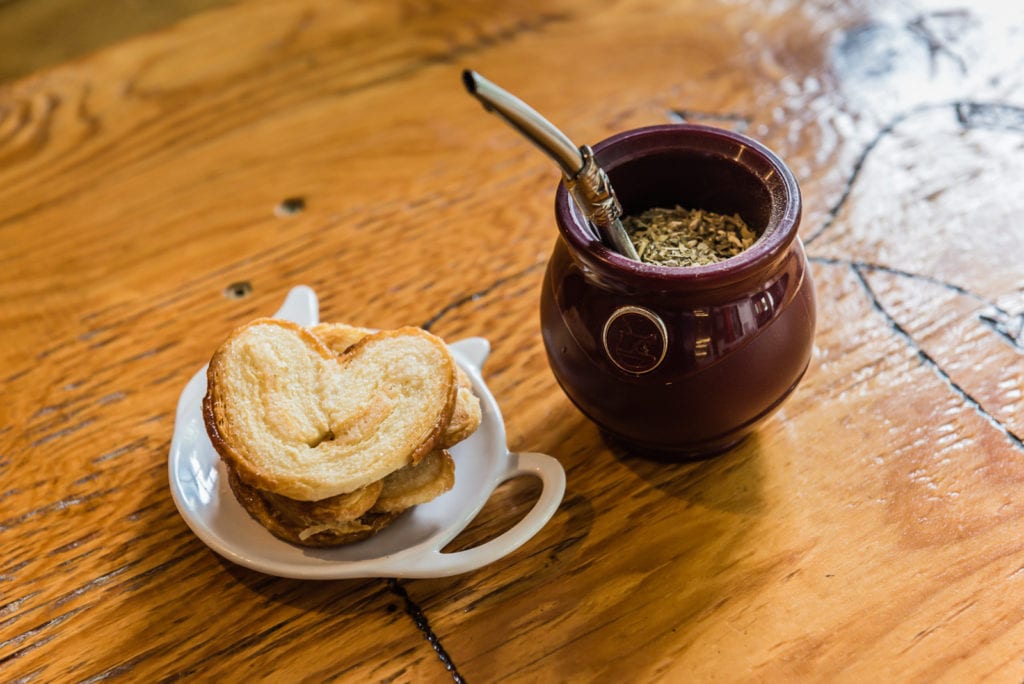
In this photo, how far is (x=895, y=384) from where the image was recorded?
806 millimetres

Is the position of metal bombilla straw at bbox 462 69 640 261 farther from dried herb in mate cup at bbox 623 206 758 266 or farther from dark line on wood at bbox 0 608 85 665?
dark line on wood at bbox 0 608 85 665

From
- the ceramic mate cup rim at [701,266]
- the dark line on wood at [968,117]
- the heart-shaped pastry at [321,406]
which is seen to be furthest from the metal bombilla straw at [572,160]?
the dark line on wood at [968,117]

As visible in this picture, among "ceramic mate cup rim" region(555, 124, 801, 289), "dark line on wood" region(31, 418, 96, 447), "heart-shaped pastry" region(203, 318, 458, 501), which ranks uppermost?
"ceramic mate cup rim" region(555, 124, 801, 289)

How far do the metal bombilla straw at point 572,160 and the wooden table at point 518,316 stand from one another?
0.20 metres

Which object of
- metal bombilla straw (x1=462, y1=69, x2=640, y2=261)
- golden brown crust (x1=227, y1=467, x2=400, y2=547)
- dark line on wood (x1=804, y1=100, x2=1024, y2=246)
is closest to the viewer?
metal bombilla straw (x1=462, y1=69, x2=640, y2=261)

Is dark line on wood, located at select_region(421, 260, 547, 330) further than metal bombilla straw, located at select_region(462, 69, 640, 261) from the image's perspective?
Yes

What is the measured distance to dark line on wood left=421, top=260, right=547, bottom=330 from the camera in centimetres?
90

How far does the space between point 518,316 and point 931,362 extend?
36 cm

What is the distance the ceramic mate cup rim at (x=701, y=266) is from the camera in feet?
2.05

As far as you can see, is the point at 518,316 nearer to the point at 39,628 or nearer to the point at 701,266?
the point at 701,266

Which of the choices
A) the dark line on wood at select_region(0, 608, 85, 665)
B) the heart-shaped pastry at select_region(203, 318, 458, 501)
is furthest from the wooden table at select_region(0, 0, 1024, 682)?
the heart-shaped pastry at select_region(203, 318, 458, 501)

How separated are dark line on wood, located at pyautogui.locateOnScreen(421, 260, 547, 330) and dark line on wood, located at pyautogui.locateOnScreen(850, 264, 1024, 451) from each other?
296 mm

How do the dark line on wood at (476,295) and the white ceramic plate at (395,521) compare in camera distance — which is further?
the dark line on wood at (476,295)

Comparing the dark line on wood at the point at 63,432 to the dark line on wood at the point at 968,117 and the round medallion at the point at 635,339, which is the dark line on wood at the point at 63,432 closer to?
the round medallion at the point at 635,339
